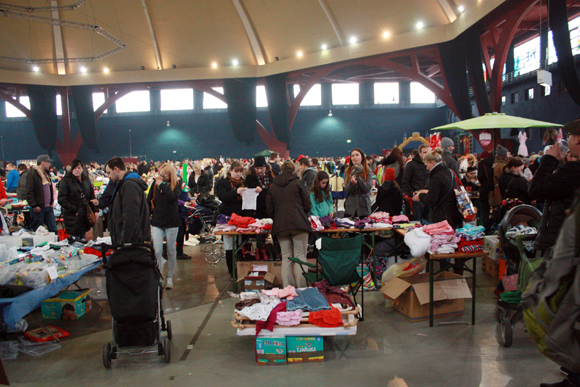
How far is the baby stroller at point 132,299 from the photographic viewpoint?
9.99 ft

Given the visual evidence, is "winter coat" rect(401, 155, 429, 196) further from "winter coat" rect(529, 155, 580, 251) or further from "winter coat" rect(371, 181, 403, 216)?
"winter coat" rect(529, 155, 580, 251)

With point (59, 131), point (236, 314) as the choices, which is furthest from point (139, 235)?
point (59, 131)

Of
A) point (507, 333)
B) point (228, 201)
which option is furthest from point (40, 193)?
point (507, 333)

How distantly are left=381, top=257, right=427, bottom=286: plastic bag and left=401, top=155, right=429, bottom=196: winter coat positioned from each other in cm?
178

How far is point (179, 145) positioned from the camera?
1005 inches

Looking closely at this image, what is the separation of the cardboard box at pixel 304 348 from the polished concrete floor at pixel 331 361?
62 mm

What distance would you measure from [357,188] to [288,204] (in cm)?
154

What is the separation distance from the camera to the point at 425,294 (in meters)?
3.94

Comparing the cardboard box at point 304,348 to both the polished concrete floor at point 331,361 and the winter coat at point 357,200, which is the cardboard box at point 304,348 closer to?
the polished concrete floor at point 331,361

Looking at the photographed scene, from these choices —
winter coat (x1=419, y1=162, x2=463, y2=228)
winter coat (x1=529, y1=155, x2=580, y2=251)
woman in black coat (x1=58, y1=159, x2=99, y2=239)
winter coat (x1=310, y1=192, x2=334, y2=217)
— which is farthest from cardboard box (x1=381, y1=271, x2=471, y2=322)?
woman in black coat (x1=58, y1=159, x2=99, y2=239)

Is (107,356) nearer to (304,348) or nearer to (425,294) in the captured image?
(304,348)


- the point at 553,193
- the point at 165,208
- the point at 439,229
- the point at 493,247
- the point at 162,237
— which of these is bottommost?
the point at 493,247

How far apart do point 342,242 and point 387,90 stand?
22845 millimetres

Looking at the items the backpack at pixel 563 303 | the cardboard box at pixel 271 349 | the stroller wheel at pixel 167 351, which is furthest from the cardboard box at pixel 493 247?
the stroller wheel at pixel 167 351
